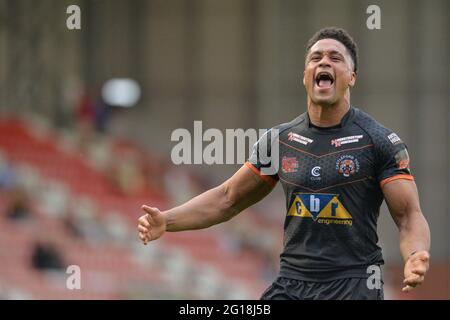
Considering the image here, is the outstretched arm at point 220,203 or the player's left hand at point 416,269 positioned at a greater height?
the outstretched arm at point 220,203

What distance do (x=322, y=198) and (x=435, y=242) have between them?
1376 centimetres

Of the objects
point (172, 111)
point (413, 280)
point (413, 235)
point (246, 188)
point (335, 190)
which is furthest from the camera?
point (172, 111)

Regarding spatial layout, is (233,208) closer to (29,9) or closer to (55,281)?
(55,281)

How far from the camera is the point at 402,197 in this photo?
455cm

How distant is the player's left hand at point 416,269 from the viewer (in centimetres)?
412

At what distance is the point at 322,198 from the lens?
466 cm

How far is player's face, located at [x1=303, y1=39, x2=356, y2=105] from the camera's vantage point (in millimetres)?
4797

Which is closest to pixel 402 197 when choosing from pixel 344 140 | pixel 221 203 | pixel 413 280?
pixel 344 140

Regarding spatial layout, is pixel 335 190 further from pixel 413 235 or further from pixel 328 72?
pixel 328 72

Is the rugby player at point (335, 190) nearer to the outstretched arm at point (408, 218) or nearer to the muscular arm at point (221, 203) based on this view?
the outstretched arm at point (408, 218)

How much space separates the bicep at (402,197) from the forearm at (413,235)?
0.02m

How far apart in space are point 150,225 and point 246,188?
57 cm

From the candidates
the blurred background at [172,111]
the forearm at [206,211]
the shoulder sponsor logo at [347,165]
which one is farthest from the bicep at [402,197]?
the blurred background at [172,111]

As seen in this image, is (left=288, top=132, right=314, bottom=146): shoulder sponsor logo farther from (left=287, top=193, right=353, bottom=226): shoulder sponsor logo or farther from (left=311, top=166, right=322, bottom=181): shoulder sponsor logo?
(left=287, top=193, right=353, bottom=226): shoulder sponsor logo
